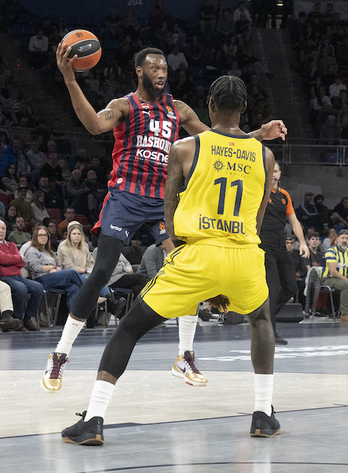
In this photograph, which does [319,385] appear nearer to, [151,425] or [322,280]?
[151,425]

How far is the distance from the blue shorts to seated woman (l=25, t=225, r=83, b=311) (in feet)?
19.3

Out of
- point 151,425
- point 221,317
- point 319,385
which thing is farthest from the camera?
point 221,317

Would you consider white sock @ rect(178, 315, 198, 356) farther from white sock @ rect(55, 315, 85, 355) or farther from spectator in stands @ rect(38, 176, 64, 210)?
spectator in stands @ rect(38, 176, 64, 210)

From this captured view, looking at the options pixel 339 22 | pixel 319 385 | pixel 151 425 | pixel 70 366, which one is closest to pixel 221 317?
pixel 70 366

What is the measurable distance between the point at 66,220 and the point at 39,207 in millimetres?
574

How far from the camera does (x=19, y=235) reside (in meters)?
11.9

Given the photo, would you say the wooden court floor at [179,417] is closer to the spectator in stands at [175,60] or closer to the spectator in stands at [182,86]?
the spectator in stands at [182,86]

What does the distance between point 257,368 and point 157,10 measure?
1866 cm

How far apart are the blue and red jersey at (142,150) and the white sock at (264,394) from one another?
1.71 metres

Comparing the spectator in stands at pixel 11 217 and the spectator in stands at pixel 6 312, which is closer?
the spectator in stands at pixel 6 312

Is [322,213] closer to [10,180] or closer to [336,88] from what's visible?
[336,88]

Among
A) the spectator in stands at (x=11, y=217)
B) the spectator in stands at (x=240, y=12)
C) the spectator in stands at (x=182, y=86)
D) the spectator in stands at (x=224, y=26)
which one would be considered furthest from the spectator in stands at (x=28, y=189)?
the spectator in stands at (x=240, y=12)

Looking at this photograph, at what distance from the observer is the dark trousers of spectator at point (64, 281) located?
34.2 feet

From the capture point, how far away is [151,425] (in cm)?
353
